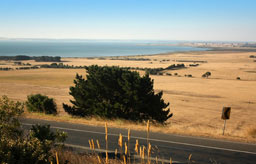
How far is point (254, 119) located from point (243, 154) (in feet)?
73.7

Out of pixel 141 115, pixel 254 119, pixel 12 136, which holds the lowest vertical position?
pixel 254 119

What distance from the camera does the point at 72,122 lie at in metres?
Answer: 14.8

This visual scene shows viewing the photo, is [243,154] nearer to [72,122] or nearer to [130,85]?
[72,122]

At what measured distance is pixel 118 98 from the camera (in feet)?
68.0

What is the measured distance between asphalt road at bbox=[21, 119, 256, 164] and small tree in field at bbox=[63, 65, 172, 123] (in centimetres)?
653

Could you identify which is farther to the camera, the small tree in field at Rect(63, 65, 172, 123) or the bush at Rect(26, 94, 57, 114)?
the bush at Rect(26, 94, 57, 114)

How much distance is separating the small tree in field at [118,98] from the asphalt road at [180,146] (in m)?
6.53

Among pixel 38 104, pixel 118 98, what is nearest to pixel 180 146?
pixel 118 98

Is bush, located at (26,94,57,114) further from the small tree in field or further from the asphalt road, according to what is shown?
the asphalt road

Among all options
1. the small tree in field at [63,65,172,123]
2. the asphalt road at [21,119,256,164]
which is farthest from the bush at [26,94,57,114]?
the asphalt road at [21,119,256,164]

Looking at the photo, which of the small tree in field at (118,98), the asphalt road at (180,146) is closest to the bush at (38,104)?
the small tree in field at (118,98)

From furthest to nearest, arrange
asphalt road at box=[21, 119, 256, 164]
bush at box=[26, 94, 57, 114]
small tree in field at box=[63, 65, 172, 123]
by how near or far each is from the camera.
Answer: bush at box=[26, 94, 57, 114] → small tree in field at box=[63, 65, 172, 123] → asphalt road at box=[21, 119, 256, 164]

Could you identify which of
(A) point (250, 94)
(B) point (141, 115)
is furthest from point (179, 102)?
(B) point (141, 115)

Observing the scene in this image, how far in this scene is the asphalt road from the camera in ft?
29.6
